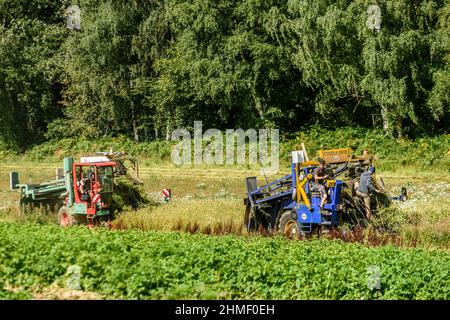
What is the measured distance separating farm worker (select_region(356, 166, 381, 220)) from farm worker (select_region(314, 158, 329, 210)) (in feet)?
2.78

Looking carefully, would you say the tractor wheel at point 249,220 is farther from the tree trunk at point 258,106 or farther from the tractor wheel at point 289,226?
the tree trunk at point 258,106

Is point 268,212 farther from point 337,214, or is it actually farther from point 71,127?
point 71,127

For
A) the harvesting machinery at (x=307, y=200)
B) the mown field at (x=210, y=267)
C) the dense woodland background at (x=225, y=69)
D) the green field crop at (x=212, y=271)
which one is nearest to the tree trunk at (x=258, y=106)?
the dense woodland background at (x=225, y=69)

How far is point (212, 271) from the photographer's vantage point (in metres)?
11.2

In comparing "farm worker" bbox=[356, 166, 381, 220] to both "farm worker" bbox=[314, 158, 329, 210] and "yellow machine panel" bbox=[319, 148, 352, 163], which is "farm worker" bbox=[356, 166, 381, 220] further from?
"yellow machine panel" bbox=[319, 148, 352, 163]

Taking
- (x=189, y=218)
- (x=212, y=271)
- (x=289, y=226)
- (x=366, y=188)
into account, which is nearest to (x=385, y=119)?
(x=289, y=226)

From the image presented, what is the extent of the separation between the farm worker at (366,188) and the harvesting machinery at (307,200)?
5.6 inches

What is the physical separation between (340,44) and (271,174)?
7.41 m

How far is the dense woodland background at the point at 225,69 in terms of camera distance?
32.7 m

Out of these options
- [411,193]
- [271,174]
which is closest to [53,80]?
[271,174]

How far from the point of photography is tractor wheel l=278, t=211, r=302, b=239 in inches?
703

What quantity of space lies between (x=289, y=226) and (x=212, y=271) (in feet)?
24.3

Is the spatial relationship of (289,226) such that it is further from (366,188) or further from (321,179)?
(366,188)

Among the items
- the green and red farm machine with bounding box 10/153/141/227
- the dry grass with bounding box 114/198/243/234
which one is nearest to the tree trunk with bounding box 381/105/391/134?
the dry grass with bounding box 114/198/243/234
